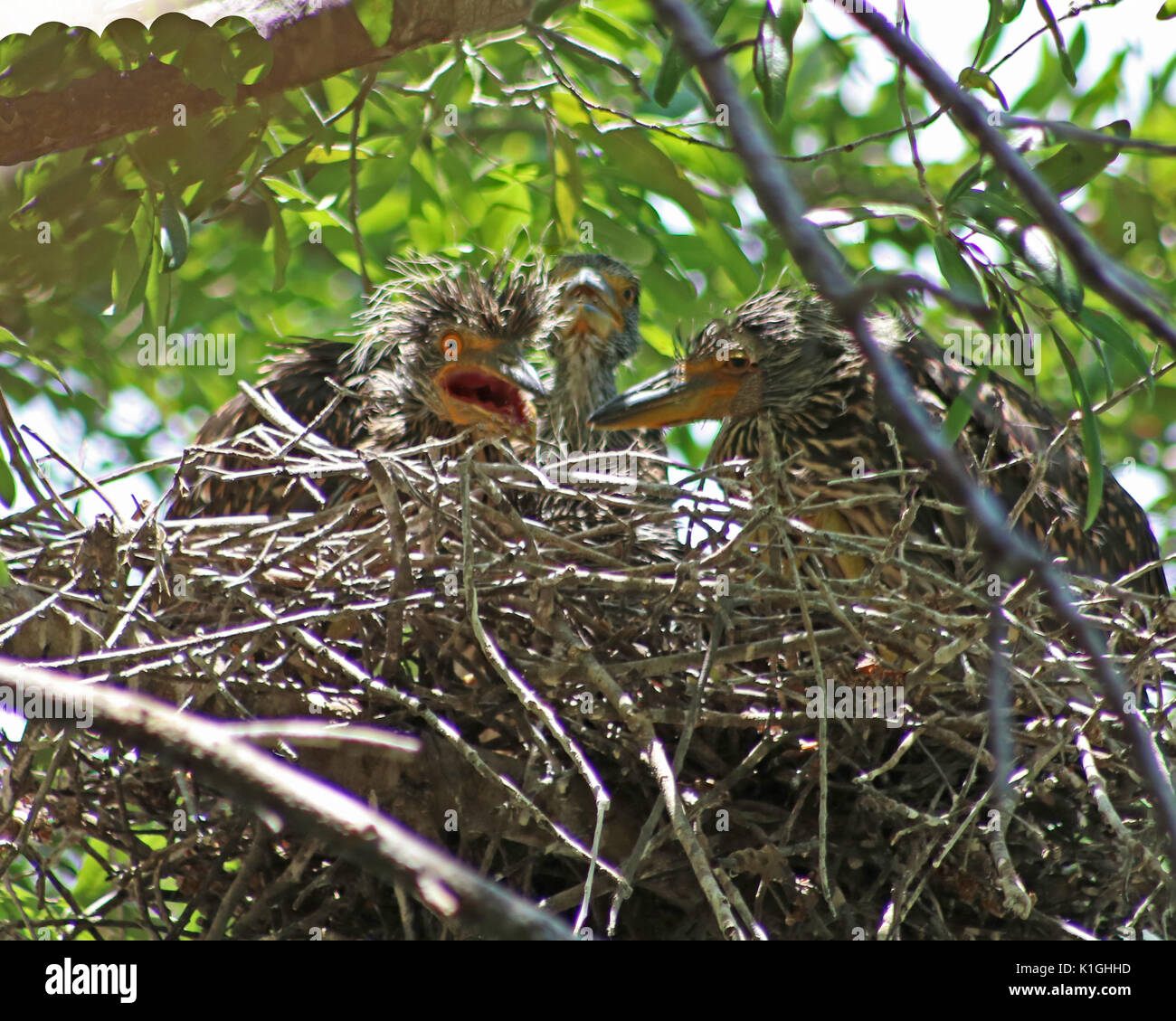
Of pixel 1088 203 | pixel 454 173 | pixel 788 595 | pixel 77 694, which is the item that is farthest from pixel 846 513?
pixel 77 694

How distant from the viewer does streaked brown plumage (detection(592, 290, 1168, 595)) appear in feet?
11.0

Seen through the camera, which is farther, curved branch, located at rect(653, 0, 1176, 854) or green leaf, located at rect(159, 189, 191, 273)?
green leaf, located at rect(159, 189, 191, 273)

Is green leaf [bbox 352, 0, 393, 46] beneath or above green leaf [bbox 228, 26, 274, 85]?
above

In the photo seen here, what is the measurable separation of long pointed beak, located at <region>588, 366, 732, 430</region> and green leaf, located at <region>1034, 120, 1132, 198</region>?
140 centimetres

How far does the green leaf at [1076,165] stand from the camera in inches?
83.8

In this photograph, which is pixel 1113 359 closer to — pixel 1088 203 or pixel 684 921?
pixel 1088 203

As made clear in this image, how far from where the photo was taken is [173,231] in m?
2.34

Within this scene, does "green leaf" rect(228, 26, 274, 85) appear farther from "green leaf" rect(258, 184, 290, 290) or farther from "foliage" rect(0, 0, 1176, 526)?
"green leaf" rect(258, 184, 290, 290)

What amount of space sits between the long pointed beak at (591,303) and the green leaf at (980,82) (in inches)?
95.7
